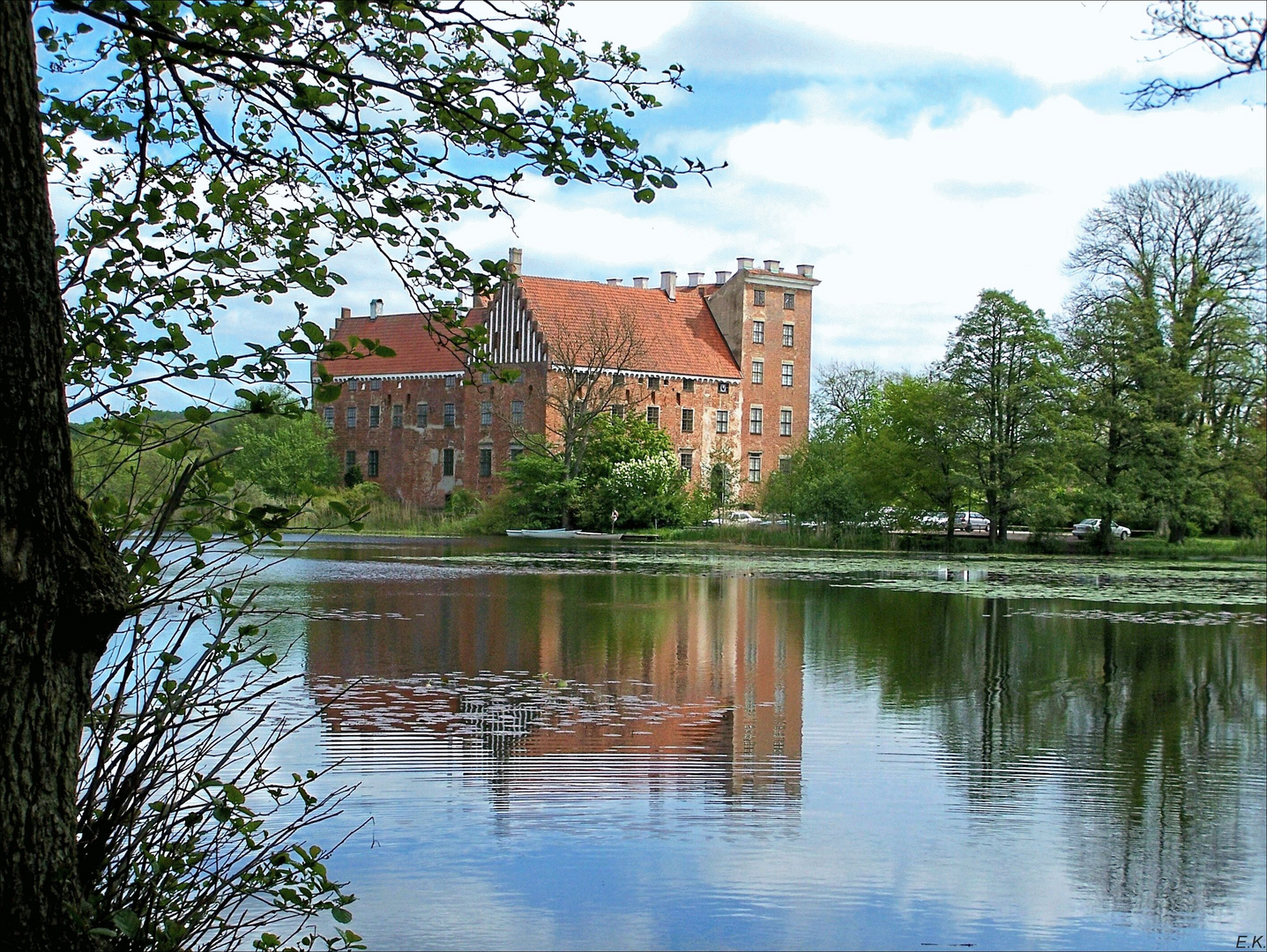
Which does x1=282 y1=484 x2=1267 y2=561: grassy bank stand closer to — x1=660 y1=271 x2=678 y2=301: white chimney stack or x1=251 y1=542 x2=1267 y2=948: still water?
x1=660 y1=271 x2=678 y2=301: white chimney stack

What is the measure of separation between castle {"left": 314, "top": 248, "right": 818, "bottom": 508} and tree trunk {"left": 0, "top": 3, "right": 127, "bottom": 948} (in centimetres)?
5107

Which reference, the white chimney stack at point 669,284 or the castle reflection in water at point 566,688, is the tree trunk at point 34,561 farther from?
the white chimney stack at point 669,284

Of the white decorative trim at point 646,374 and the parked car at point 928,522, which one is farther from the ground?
the white decorative trim at point 646,374

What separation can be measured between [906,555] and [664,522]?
12492 mm

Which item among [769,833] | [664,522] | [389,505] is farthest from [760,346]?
[769,833]

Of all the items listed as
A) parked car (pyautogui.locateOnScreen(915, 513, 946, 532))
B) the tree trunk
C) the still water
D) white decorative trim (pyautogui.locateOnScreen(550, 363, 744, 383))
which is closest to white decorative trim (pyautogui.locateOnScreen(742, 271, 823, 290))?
white decorative trim (pyautogui.locateOnScreen(550, 363, 744, 383))

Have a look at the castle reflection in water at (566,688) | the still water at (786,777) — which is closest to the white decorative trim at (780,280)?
the castle reflection in water at (566,688)

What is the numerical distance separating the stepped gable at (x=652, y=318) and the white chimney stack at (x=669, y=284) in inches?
9.3

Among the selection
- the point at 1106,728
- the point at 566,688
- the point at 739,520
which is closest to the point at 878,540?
the point at 739,520

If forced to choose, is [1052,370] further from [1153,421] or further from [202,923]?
[202,923]

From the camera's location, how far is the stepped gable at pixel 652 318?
197ft

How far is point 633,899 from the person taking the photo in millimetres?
6582

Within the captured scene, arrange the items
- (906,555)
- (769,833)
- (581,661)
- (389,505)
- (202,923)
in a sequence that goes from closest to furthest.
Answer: (202,923)
(769,833)
(581,661)
(906,555)
(389,505)

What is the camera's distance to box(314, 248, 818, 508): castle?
58.4m
